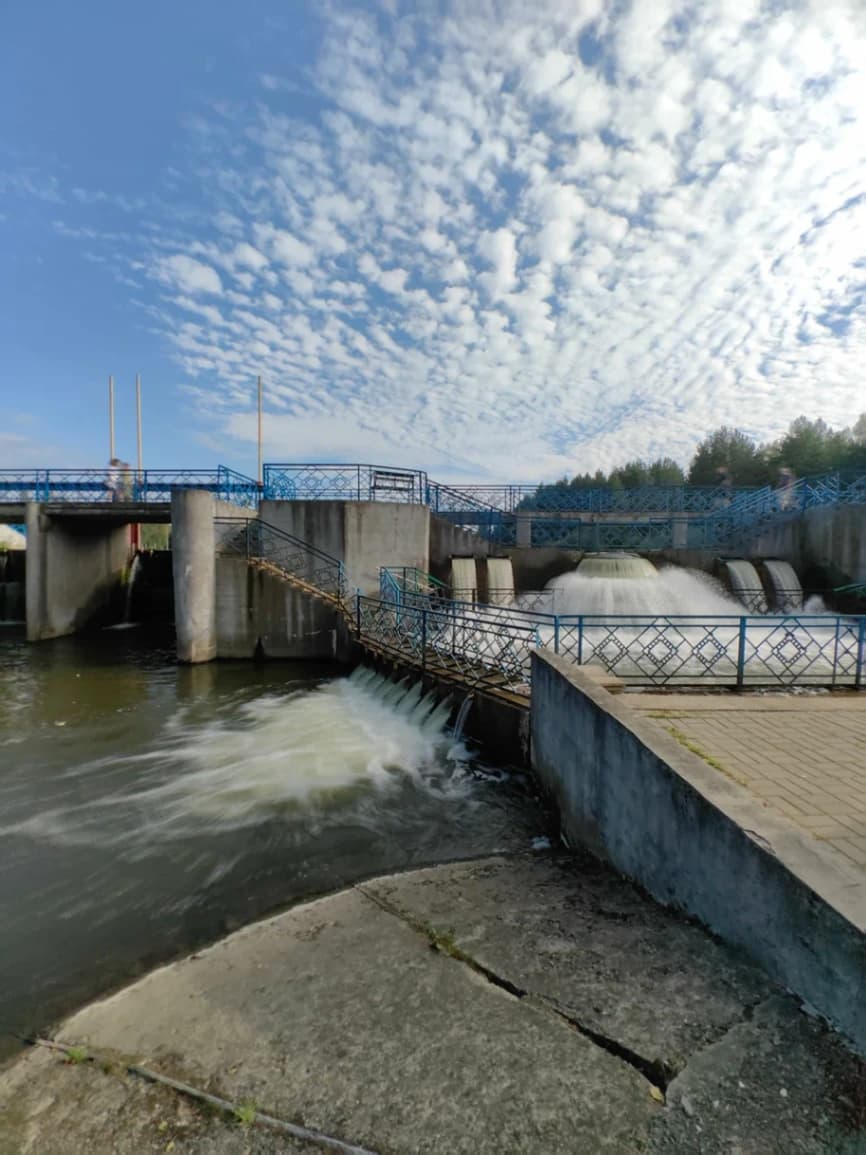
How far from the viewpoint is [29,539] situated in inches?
755

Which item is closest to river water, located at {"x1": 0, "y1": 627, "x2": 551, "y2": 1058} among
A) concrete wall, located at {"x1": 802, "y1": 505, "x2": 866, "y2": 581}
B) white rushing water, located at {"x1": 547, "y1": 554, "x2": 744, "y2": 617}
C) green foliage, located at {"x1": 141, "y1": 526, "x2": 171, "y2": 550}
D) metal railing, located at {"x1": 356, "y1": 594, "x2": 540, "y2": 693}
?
metal railing, located at {"x1": 356, "y1": 594, "x2": 540, "y2": 693}

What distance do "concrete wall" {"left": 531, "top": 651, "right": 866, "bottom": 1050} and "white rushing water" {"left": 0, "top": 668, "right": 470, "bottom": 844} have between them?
2649 millimetres

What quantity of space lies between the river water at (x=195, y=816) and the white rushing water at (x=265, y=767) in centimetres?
3

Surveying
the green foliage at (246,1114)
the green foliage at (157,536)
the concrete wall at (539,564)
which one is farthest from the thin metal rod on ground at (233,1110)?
the green foliage at (157,536)

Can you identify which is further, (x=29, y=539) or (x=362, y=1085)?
(x=29, y=539)

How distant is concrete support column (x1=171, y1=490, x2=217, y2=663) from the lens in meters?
15.5

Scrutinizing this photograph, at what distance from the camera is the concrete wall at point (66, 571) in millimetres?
19375

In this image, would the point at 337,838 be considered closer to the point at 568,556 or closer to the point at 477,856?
the point at 477,856

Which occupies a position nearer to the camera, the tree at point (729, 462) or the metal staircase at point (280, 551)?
the metal staircase at point (280, 551)

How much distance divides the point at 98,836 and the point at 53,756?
3291mm

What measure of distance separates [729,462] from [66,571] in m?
69.6

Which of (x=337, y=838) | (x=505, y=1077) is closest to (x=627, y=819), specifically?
(x=505, y=1077)

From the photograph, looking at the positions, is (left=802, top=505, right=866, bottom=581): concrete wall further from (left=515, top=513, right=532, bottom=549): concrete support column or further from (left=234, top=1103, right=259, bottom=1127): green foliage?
(left=234, top=1103, right=259, bottom=1127): green foliage

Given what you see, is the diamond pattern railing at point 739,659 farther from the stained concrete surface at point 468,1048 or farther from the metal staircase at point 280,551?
the metal staircase at point 280,551
